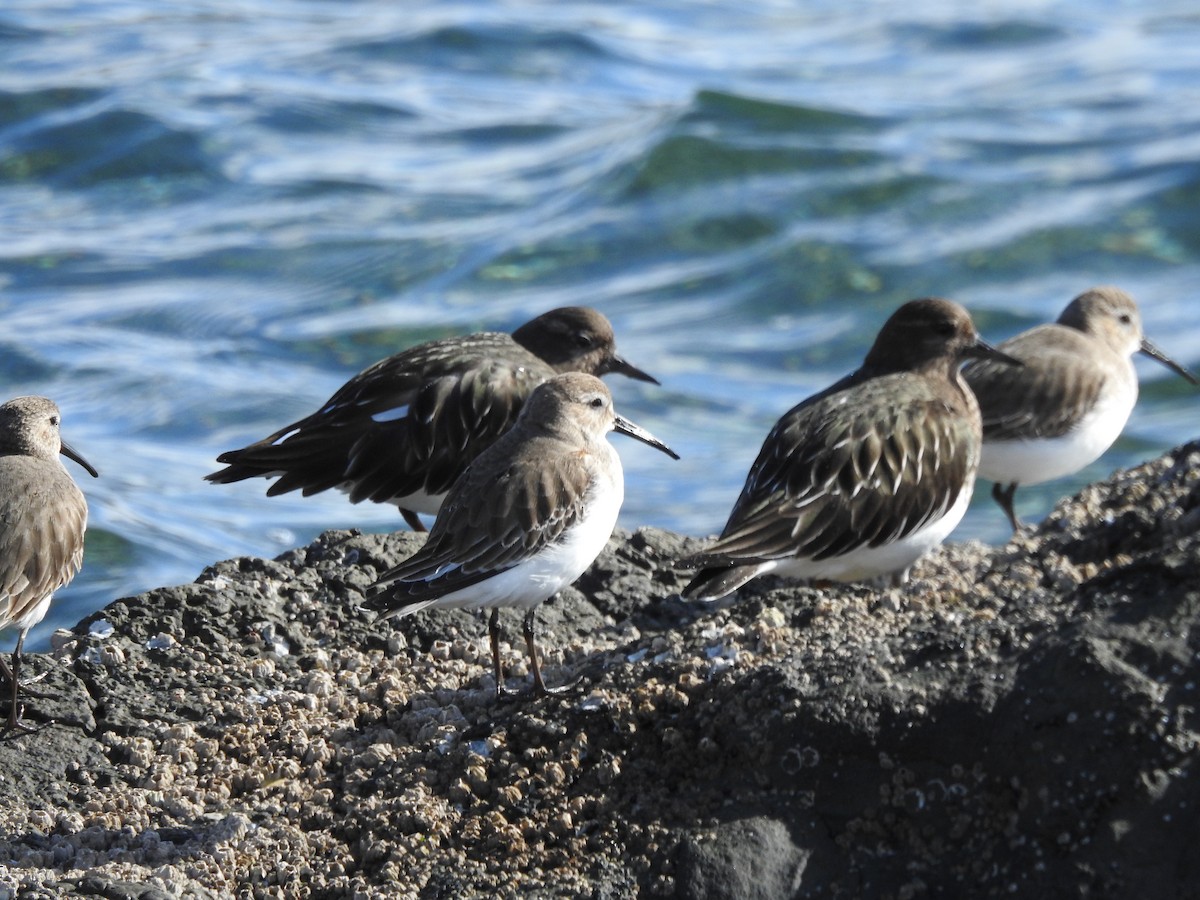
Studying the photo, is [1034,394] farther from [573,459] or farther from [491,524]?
[491,524]

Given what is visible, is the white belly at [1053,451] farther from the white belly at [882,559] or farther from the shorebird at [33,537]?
the shorebird at [33,537]

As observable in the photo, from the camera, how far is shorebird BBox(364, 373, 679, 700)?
4.70 m

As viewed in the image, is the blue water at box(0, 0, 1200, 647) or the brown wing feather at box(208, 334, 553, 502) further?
the blue water at box(0, 0, 1200, 647)

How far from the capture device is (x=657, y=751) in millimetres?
3934

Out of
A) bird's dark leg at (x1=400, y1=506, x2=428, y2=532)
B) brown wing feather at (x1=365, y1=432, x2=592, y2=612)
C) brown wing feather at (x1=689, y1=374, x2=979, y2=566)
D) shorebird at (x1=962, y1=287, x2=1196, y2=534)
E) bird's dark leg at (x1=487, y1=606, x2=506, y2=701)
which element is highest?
brown wing feather at (x1=365, y1=432, x2=592, y2=612)

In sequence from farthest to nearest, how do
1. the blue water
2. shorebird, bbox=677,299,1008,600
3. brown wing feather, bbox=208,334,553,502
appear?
the blue water → brown wing feather, bbox=208,334,553,502 → shorebird, bbox=677,299,1008,600

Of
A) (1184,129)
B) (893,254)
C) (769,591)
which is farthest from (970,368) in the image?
(1184,129)

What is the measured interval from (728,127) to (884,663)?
1197 centimetres

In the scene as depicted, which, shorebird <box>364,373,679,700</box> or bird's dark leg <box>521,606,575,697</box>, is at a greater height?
shorebird <box>364,373,679,700</box>

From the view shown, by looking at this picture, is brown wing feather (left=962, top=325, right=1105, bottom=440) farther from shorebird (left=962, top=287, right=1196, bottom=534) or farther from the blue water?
the blue water

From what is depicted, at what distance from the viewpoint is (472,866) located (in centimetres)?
375

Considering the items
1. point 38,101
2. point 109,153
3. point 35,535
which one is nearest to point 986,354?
point 35,535

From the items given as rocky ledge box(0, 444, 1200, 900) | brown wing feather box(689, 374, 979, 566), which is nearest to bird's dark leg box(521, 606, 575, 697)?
rocky ledge box(0, 444, 1200, 900)

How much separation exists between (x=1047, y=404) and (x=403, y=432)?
2884 mm
